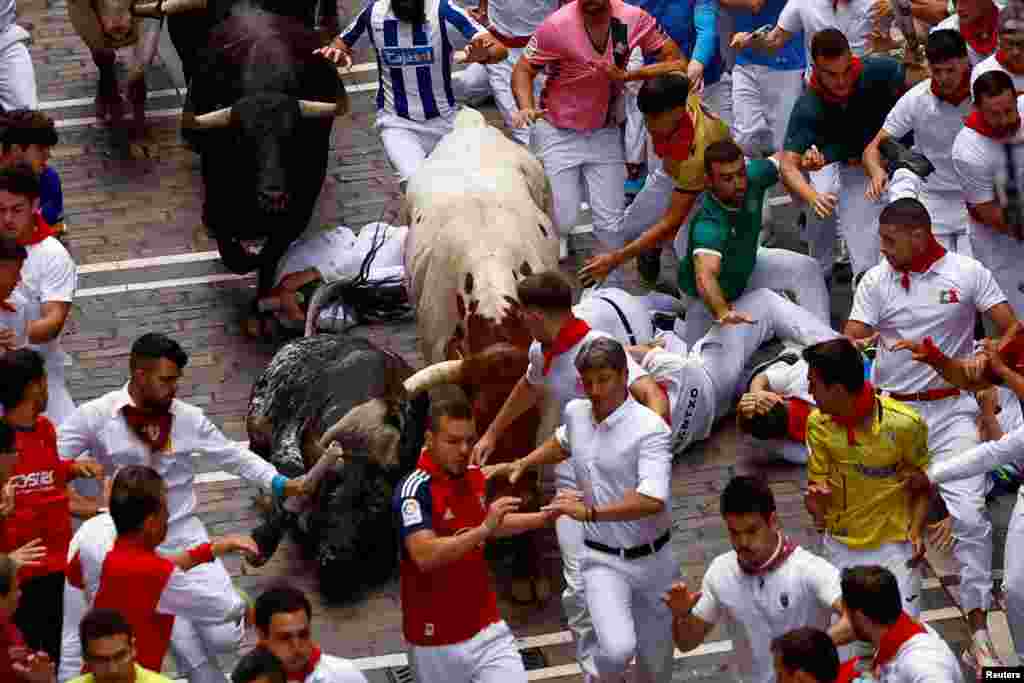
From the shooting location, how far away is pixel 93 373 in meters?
17.8

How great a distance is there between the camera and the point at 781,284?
16.7 m

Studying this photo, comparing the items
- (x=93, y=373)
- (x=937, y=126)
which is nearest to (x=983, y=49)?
(x=937, y=126)

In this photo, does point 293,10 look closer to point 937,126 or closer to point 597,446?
point 937,126

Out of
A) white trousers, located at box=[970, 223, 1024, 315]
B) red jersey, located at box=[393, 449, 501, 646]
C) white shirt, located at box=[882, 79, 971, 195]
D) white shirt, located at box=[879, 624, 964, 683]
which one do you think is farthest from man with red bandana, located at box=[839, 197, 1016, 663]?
red jersey, located at box=[393, 449, 501, 646]

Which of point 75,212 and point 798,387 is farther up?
point 798,387

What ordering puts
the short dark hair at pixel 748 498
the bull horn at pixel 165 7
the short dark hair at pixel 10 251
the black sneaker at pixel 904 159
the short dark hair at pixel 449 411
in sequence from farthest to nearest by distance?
the bull horn at pixel 165 7, the black sneaker at pixel 904 159, the short dark hair at pixel 10 251, the short dark hair at pixel 449 411, the short dark hair at pixel 748 498

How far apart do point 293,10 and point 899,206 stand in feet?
23.7

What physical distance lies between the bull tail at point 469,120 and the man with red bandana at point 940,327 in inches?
152

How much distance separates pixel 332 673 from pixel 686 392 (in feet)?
16.3

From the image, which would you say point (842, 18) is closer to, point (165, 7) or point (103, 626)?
point (165, 7)

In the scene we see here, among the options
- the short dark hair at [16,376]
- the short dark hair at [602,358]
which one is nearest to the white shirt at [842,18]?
the short dark hair at [602,358]

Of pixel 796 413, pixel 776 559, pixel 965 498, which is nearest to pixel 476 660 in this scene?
pixel 776 559

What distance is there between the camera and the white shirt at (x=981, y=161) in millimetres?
15531

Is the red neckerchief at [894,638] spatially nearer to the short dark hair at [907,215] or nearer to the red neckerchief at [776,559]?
the red neckerchief at [776,559]
